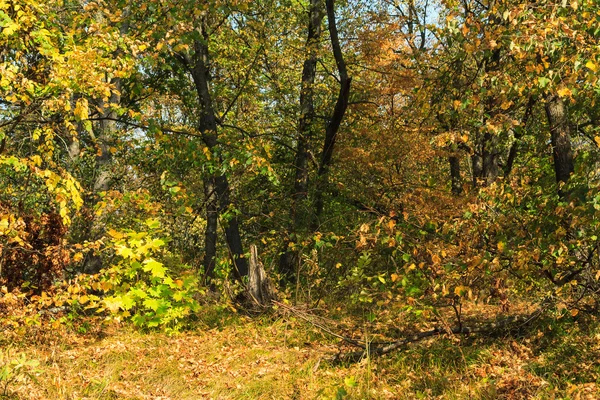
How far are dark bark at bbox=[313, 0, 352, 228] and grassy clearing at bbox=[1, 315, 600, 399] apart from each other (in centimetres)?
286

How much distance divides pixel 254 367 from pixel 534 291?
4605 mm

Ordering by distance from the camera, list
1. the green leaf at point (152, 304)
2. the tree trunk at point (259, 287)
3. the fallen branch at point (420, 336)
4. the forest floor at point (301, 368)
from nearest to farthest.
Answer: the forest floor at point (301, 368), the fallen branch at point (420, 336), the green leaf at point (152, 304), the tree trunk at point (259, 287)

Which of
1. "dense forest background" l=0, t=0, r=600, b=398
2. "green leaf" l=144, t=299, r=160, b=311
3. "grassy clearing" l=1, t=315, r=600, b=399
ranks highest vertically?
"dense forest background" l=0, t=0, r=600, b=398

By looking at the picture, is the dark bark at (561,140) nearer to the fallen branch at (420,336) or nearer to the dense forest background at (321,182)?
the dense forest background at (321,182)

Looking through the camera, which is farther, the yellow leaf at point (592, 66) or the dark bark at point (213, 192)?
the dark bark at point (213, 192)

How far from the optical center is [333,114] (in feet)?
31.3

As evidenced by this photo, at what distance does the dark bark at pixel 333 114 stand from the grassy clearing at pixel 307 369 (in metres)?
2.86

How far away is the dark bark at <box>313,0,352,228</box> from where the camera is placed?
8.52 m

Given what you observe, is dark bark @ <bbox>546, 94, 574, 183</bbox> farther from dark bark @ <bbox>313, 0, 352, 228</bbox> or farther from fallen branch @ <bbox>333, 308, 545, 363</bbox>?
dark bark @ <bbox>313, 0, 352, 228</bbox>

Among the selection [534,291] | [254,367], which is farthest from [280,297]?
[534,291]

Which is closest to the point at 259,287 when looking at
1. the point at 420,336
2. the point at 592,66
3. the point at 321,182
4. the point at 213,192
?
the point at 213,192

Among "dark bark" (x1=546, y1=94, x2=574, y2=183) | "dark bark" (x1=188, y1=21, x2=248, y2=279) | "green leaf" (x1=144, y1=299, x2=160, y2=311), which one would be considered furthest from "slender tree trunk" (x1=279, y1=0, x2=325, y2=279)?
"dark bark" (x1=546, y1=94, x2=574, y2=183)

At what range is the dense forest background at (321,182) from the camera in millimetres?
5043

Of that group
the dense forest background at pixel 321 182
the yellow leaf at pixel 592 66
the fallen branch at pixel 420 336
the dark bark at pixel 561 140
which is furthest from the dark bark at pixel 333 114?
the yellow leaf at pixel 592 66
